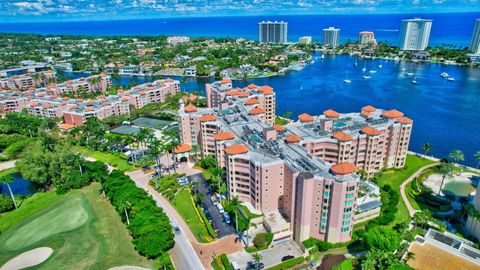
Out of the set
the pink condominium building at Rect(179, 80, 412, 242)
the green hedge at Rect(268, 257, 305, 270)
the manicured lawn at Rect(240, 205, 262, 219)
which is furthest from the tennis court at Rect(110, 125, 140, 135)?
the green hedge at Rect(268, 257, 305, 270)

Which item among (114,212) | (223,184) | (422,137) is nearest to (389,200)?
(223,184)

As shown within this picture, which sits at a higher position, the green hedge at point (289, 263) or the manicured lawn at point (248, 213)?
the manicured lawn at point (248, 213)

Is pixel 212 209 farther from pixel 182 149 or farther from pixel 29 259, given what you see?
pixel 29 259

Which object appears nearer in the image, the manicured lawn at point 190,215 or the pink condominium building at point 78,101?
the manicured lawn at point 190,215

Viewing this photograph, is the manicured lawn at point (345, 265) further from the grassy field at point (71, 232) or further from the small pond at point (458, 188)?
the small pond at point (458, 188)

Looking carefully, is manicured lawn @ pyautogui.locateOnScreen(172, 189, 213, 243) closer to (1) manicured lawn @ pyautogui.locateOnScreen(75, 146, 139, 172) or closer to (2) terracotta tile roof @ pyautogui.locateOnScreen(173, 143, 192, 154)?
(2) terracotta tile roof @ pyautogui.locateOnScreen(173, 143, 192, 154)

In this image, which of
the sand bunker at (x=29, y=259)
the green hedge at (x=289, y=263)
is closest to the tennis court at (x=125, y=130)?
the sand bunker at (x=29, y=259)
